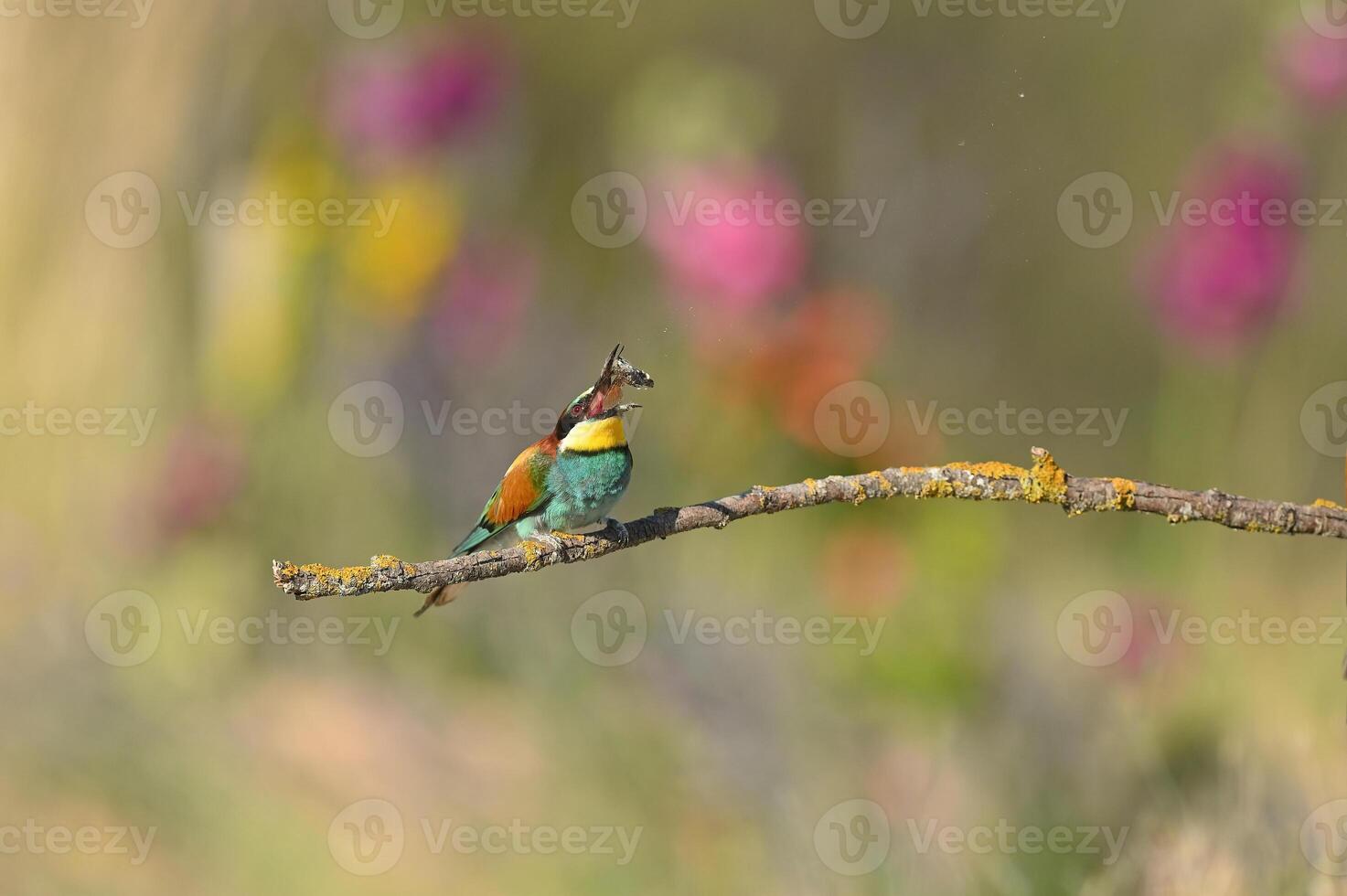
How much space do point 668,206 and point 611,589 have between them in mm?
737

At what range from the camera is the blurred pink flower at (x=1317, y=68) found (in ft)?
5.74

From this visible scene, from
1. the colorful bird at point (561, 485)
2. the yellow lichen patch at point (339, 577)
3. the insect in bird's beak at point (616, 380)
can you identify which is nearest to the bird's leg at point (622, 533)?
the colorful bird at point (561, 485)

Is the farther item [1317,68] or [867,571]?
[867,571]

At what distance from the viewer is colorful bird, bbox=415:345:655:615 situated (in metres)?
0.91

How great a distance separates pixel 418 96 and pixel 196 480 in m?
0.75

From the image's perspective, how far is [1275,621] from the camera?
215cm

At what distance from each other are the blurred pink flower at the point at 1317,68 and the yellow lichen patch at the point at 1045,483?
4.15 feet

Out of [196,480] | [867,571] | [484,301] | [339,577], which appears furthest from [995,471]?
[196,480]

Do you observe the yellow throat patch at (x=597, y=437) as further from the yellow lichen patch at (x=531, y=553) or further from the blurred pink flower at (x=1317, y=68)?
the blurred pink flower at (x=1317, y=68)

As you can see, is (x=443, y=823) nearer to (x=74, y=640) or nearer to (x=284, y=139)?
(x=74, y=640)

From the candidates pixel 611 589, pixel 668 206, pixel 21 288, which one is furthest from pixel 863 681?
pixel 21 288

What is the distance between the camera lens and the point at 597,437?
2.98ft

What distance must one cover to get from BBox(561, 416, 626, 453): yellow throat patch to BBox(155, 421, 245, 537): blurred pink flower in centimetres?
148

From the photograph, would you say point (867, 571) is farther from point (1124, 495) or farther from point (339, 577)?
point (339, 577)
